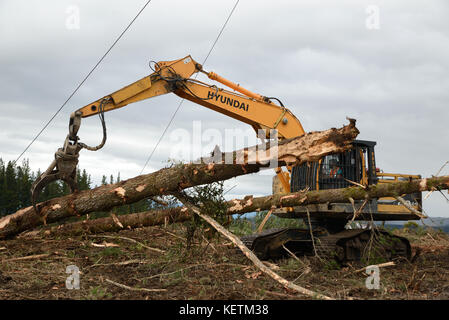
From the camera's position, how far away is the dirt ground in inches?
211

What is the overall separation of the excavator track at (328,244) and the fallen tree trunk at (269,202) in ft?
2.65

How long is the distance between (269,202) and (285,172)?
2102 mm

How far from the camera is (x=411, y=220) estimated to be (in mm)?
9047

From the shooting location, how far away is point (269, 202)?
7.73 m

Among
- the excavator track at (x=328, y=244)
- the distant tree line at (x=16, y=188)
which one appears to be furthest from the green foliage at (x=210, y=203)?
the distant tree line at (x=16, y=188)

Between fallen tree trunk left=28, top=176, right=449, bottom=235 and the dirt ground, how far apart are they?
297 mm

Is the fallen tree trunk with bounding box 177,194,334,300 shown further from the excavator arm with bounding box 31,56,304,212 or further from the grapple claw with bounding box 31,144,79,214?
the excavator arm with bounding box 31,56,304,212

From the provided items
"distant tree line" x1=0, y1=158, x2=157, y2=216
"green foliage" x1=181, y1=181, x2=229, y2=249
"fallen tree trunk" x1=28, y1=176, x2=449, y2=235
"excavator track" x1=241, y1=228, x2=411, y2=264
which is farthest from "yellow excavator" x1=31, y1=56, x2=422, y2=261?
"distant tree line" x1=0, y1=158, x2=157, y2=216

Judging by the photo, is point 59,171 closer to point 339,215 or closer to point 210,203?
point 210,203

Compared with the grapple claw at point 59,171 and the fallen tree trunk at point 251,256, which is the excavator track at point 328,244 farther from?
the grapple claw at point 59,171

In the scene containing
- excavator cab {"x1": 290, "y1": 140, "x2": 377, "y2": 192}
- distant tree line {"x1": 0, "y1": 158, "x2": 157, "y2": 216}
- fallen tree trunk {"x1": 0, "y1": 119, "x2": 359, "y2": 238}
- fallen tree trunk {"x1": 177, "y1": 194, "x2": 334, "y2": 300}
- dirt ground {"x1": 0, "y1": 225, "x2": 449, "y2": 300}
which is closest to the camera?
fallen tree trunk {"x1": 177, "y1": 194, "x2": 334, "y2": 300}
